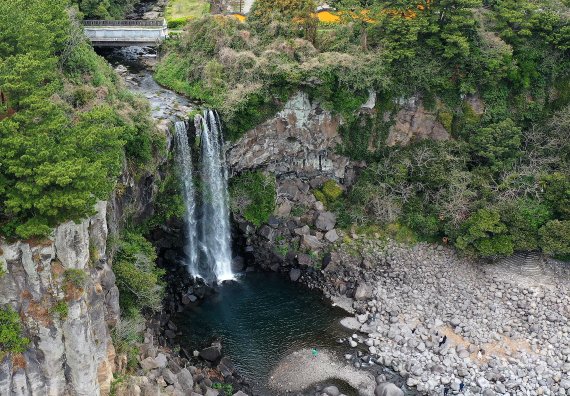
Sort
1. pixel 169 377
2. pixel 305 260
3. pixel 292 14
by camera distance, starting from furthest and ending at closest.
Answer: pixel 292 14 → pixel 305 260 → pixel 169 377

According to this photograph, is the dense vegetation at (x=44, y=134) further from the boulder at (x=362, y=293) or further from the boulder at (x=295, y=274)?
the boulder at (x=362, y=293)

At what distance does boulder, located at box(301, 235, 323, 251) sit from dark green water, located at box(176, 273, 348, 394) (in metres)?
2.91

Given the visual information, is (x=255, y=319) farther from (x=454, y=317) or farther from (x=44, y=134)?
(x=44, y=134)

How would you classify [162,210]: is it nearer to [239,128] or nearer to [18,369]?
[239,128]

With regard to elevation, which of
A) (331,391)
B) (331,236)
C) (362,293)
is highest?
(331,236)

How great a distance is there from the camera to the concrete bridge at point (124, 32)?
42.9 meters

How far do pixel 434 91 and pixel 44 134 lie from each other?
27913mm

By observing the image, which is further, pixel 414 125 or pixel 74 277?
pixel 414 125

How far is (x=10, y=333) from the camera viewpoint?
63.5 feet

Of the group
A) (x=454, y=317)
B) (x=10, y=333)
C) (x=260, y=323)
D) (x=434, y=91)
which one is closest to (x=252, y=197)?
(x=260, y=323)

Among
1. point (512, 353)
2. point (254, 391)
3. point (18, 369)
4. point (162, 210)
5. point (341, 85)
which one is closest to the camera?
point (18, 369)

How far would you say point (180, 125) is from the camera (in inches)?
1352

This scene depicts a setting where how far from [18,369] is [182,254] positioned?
61.3ft

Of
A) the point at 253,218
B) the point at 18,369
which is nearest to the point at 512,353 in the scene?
the point at 253,218
